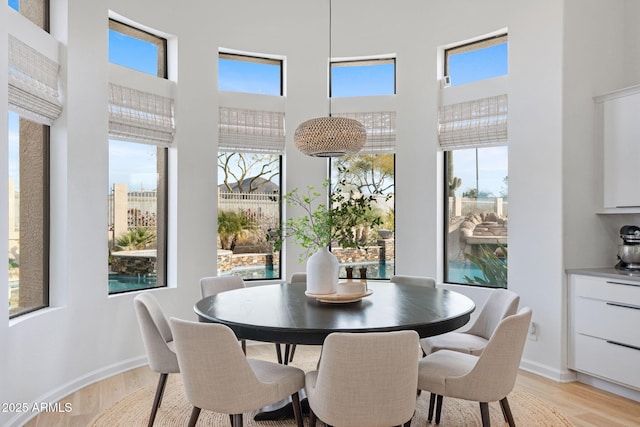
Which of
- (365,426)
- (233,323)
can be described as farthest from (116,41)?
(365,426)

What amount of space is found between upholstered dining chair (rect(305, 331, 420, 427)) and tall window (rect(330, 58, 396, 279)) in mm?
3125

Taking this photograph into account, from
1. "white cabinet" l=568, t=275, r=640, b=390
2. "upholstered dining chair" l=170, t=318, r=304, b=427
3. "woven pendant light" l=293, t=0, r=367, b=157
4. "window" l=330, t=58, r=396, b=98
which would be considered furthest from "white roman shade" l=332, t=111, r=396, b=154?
"upholstered dining chair" l=170, t=318, r=304, b=427

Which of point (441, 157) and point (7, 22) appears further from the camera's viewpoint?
point (441, 157)

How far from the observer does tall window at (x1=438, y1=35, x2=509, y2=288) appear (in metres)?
4.56

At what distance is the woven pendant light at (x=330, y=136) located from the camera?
3320 millimetres

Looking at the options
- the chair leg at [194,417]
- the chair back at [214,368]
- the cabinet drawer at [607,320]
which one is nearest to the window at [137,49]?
the chair back at [214,368]

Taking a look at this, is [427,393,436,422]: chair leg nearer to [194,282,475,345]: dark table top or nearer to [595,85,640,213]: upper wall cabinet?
[194,282,475,345]: dark table top

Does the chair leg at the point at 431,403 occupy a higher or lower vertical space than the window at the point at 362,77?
lower

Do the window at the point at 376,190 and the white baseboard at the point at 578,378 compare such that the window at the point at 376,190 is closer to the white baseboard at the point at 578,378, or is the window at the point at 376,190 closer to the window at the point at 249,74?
the window at the point at 249,74

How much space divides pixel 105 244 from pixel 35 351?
102 cm

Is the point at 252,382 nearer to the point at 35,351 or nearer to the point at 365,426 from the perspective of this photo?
the point at 365,426

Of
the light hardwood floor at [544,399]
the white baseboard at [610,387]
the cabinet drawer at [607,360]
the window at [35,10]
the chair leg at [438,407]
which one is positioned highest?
the window at [35,10]

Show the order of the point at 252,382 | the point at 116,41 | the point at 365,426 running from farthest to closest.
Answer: the point at 116,41, the point at 252,382, the point at 365,426

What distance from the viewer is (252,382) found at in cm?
229
